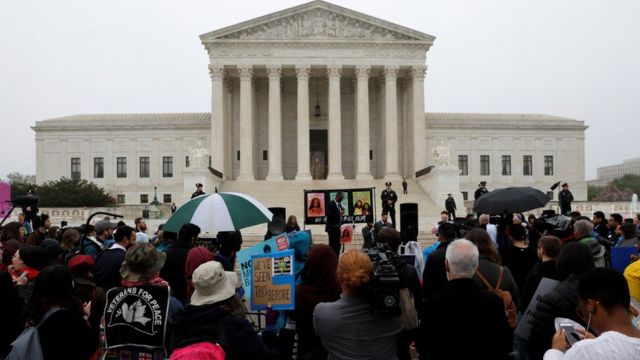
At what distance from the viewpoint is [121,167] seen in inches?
2403

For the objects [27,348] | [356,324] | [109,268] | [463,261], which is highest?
[463,261]

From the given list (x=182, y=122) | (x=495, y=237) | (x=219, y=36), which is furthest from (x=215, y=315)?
(x=182, y=122)

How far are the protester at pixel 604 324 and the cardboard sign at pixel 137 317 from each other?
3.23 m

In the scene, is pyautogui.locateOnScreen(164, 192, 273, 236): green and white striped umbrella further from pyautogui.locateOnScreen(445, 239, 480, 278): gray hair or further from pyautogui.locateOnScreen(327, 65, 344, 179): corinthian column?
pyautogui.locateOnScreen(327, 65, 344, 179): corinthian column

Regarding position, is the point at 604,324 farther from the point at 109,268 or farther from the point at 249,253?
the point at 109,268

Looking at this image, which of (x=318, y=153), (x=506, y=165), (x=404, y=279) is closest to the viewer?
(x=404, y=279)

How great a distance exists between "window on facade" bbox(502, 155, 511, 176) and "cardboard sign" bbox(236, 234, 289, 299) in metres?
58.2

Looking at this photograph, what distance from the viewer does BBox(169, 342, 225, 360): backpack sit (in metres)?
4.15

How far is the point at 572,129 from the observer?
6397cm

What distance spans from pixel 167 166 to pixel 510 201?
172 feet

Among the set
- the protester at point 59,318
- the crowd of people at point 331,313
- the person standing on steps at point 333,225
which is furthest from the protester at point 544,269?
the person standing on steps at point 333,225

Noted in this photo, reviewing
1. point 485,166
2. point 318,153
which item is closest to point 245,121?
point 318,153

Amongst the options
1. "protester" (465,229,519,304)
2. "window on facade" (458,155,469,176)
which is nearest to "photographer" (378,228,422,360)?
"protester" (465,229,519,304)

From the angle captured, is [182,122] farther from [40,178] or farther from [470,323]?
[470,323]
